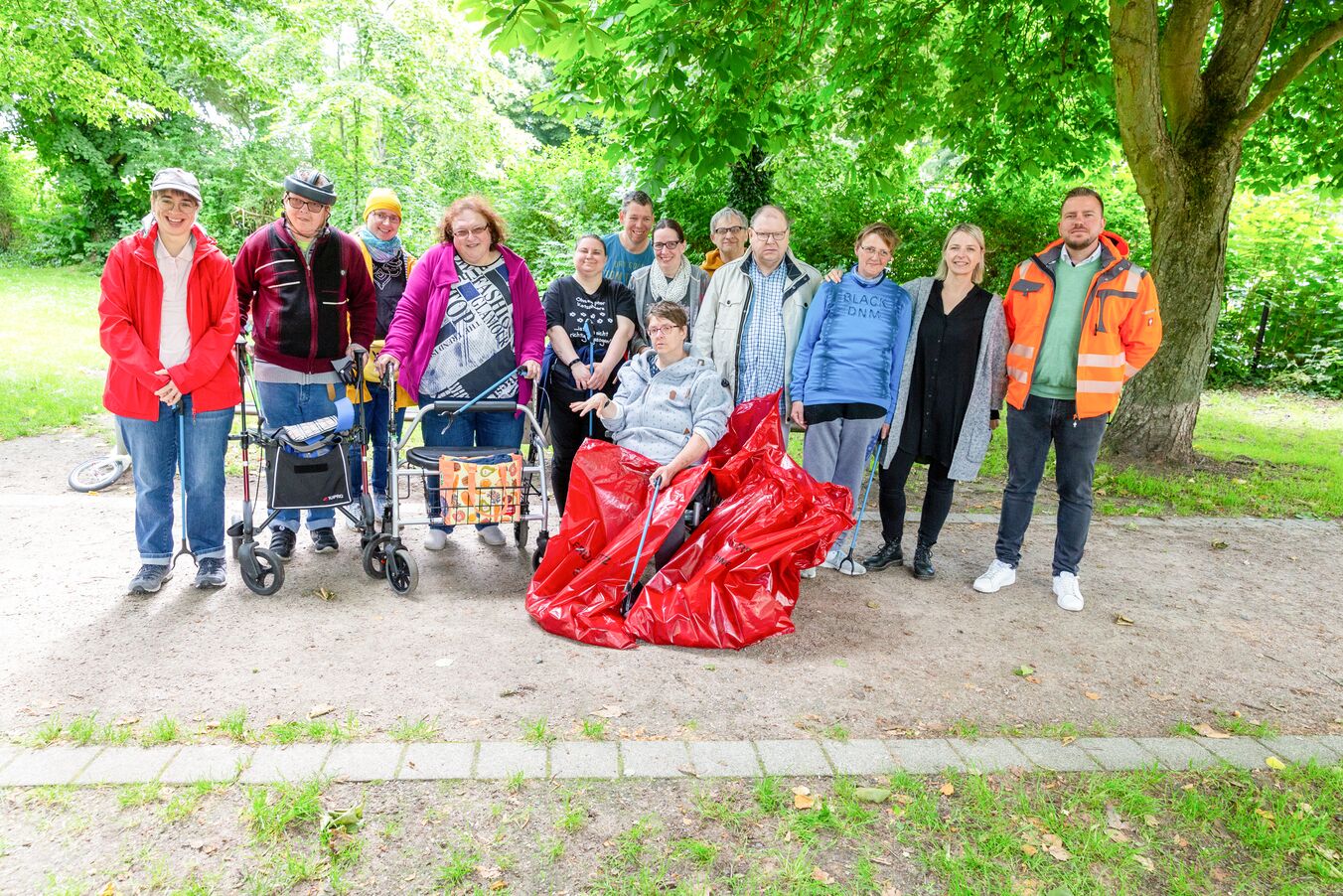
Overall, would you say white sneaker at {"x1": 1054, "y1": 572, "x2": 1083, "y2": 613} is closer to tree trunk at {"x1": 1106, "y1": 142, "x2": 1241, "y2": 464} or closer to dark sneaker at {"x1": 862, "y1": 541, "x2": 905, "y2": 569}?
dark sneaker at {"x1": 862, "y1": 541, "x2": 905, "y2": 569}

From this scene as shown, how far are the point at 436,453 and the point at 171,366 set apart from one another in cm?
128

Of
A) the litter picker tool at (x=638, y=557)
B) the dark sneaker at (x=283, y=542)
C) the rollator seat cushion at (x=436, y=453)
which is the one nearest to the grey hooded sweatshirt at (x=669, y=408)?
the litter picker tool at (x=638, y=557)

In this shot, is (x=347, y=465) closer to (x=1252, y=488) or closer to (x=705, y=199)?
(x=705, y=199)

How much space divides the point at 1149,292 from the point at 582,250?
297cm

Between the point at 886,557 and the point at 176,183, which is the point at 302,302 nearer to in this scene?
the point at 176,183

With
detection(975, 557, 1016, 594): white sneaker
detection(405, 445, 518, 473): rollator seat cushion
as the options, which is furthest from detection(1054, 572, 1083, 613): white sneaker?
detection(405, 445, 518, 473): rollator seat cushion

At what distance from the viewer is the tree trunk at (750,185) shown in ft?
28.8

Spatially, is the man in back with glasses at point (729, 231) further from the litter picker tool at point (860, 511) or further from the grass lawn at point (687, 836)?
the grass lawn at point (687, 836)

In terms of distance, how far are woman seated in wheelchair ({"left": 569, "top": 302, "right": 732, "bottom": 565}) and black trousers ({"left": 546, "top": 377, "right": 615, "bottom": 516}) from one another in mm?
496

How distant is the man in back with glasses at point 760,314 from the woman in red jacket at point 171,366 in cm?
248

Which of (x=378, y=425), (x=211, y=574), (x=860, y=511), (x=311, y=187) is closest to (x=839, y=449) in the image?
(x=860, y=511)

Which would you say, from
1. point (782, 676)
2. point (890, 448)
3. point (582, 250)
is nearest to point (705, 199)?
point (582, 250)

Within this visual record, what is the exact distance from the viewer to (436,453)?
14.5ft

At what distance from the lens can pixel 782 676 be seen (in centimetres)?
364
